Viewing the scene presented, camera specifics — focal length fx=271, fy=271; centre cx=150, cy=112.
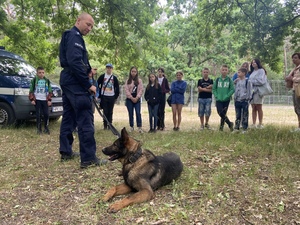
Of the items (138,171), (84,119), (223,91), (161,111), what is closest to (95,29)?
(161,111)

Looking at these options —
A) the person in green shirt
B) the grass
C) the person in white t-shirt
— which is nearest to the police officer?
the grass

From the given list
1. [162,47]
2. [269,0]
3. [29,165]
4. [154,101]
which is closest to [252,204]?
[29,165]

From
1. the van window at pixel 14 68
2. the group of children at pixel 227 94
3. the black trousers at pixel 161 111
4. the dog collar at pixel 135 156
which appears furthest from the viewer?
the black trousers at pixel 161 111

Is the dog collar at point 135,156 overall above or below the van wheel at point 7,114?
below

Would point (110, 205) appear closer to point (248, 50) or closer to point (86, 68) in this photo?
point (86, 68)

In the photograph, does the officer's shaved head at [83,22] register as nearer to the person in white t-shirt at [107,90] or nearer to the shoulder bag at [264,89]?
the person in white t-shirt at [107,90]

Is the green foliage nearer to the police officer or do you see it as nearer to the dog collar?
the police officer

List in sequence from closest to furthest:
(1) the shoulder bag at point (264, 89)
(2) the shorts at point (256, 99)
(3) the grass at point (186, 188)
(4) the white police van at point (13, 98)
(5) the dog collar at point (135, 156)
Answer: (3) the grass at point (186, 188)
(5) the dog collar at point (135, 156)
(1) the shoulder bag at point (264, 89)
(2) the shorts at point (256, 99)
(4) the white police van at point (13, 98)

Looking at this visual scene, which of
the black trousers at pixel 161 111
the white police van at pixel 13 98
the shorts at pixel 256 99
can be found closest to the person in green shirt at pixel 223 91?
the shorts at pixel 256 99

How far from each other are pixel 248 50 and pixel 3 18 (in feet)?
27.0

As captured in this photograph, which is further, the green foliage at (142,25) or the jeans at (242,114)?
the green foliage at (142,25)

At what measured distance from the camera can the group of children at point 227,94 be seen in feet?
23.0

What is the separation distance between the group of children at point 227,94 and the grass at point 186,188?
169 cm

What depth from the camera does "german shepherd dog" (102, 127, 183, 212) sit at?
10.3ft
